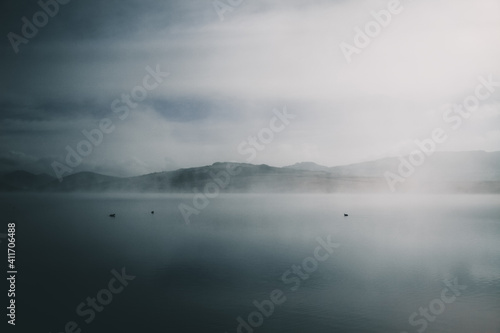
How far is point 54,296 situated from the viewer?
24.9 meters

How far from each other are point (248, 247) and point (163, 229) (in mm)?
21668

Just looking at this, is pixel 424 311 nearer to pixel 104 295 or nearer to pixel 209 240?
pixel 104 295

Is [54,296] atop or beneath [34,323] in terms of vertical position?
atop

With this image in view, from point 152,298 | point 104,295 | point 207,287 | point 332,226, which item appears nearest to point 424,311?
point 207,287

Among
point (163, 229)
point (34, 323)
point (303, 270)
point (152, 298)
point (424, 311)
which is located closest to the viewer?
point (34, 323)

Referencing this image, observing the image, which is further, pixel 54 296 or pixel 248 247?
pixel 248 247

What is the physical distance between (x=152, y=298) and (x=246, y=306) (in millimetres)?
6077

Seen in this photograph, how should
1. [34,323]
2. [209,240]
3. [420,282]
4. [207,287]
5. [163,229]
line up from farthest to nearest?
[163,229] → [209,240] → [420,282] → [207,287] → [34,323]

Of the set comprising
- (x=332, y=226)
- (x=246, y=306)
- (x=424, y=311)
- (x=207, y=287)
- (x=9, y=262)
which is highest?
(x=332, y=226)

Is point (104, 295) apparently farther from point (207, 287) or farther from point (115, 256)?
point (115, 256)

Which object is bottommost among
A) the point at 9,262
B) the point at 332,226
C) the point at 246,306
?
the point at 246,306

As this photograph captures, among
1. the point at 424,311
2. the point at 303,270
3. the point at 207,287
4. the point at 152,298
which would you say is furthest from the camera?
the point at 303,270

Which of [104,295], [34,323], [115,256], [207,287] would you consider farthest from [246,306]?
[115,256]

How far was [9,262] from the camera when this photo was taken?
34625 millimetres
